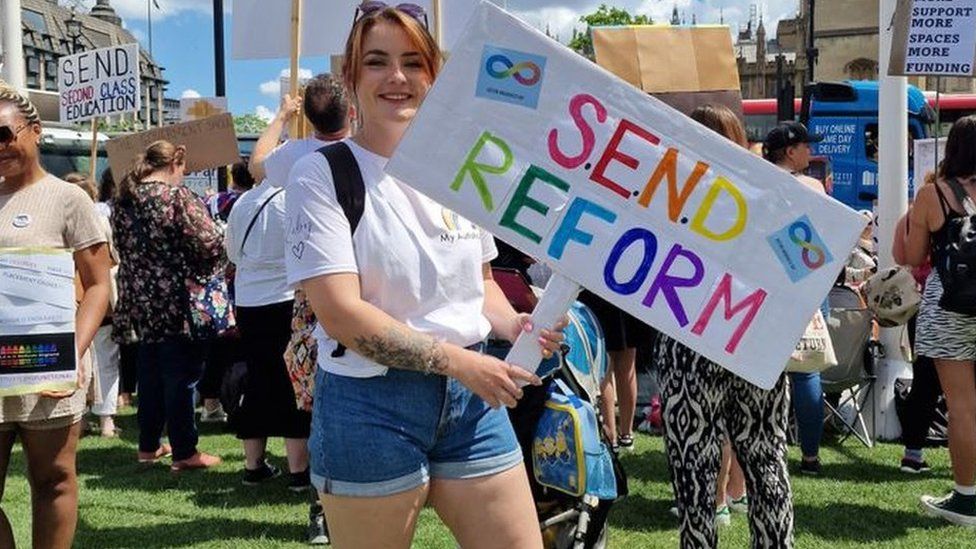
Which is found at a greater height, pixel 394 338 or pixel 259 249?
pixel 394 338

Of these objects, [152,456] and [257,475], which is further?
[152,456]

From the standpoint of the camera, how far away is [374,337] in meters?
1.99

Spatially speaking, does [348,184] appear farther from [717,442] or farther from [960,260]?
[960,260]

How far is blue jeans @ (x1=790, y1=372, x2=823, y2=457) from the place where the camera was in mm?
5250

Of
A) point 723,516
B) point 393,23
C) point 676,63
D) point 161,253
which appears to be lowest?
point 723,516

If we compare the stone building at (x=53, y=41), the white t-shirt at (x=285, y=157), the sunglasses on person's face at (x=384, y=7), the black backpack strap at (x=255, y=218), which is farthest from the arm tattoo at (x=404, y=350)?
the stone building at (x=53, y=41)

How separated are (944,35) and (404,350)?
4973 mm

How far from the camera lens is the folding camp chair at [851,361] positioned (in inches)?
229

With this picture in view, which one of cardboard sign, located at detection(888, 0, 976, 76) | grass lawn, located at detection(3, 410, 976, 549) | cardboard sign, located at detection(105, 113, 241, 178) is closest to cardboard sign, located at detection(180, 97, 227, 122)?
cardboard sign, located at detection(105, 113, 241, 178)

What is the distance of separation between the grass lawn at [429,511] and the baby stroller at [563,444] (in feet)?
3.37

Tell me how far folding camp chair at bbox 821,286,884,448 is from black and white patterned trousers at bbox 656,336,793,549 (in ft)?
8.84

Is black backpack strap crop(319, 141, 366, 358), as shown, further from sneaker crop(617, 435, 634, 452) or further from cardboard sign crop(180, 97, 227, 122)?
cardboard sign crop(180, 97, 227, 122)

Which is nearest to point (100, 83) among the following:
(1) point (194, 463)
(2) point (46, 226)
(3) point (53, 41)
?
(1) point (194, 463)

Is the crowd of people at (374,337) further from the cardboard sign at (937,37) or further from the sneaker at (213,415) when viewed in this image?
the cardboard sign at (937,37)
